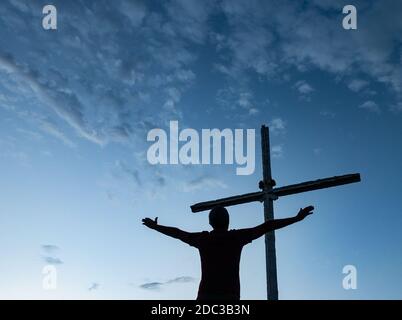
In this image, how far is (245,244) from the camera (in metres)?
3.83

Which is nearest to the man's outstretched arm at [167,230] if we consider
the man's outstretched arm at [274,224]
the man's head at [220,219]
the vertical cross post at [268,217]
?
the man's head at [220,219]

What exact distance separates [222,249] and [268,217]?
11188mm

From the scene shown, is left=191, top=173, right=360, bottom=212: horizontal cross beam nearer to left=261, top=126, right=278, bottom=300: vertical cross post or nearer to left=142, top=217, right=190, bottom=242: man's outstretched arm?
left=261, top=126, right=278, bottom=300: vertical cross post

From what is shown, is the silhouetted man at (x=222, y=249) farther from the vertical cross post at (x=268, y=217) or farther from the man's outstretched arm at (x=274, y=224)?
the vertical cross post at (x=268, y=217)

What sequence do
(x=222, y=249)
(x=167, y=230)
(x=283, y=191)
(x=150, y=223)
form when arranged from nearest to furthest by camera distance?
1. (x=222, y=249)
2. (x=167, y=230)
3. (x=150, y=223)
4. (x=283, y=191)

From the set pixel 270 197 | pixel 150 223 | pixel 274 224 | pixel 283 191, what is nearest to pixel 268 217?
pixel 270 197

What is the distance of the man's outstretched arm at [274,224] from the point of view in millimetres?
3830

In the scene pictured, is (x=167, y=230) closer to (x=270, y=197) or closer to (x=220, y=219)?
(x=220, y=219)

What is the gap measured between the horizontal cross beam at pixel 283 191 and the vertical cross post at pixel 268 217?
319 mm

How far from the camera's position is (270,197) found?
14914 millimetres

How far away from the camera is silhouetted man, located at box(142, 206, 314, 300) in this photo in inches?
143
